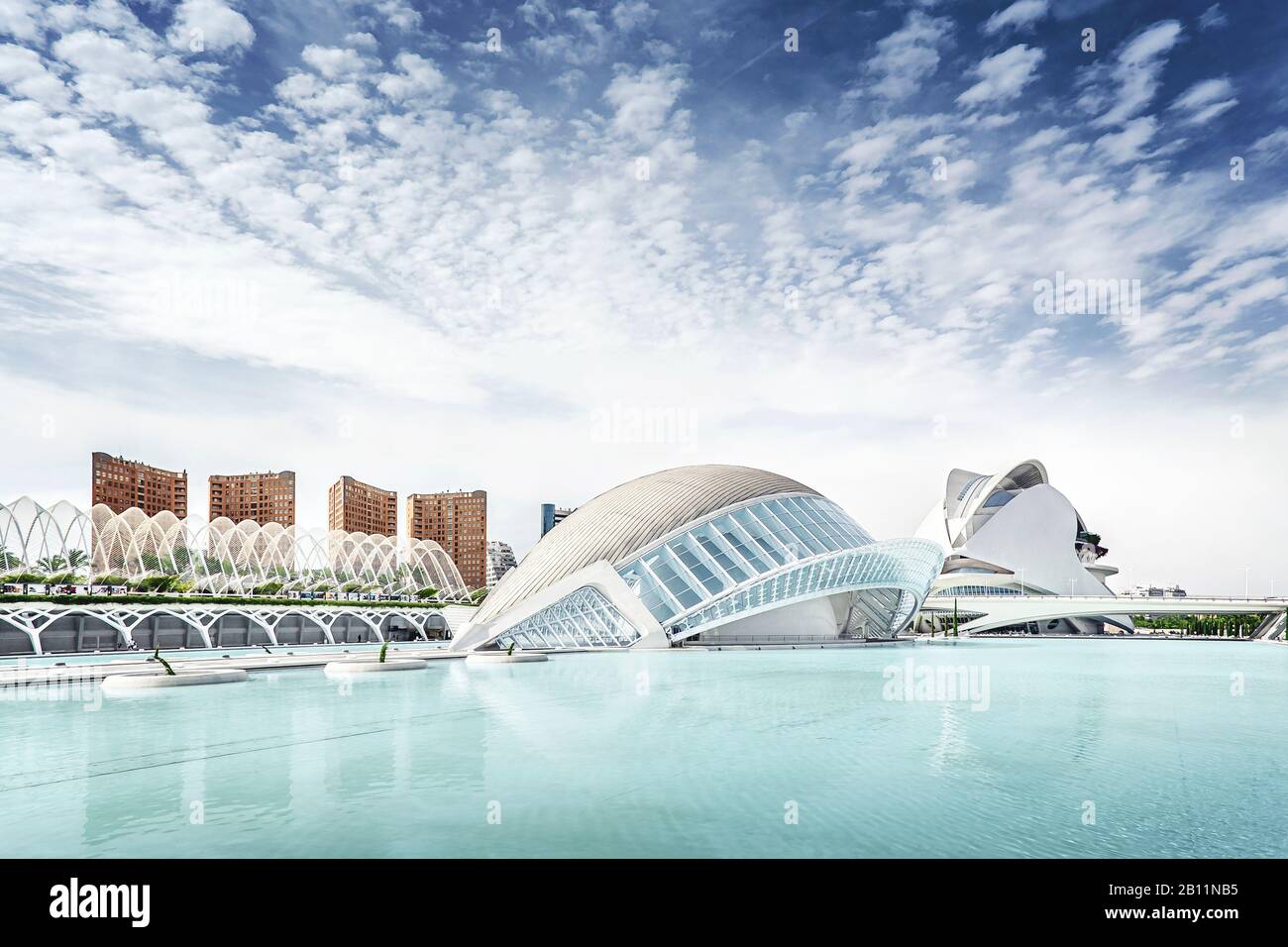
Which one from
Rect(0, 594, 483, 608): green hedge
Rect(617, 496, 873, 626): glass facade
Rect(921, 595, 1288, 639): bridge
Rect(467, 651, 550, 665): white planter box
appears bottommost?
Rect(921, 595, 1288, 639): bridge

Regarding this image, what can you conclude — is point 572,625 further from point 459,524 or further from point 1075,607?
point 459,524

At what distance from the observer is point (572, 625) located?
1361 inches

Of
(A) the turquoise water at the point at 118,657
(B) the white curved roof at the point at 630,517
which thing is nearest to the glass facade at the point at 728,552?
(B) the white curved roof at the point at 630,517

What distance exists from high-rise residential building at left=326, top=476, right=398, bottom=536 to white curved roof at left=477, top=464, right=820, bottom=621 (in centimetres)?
9006

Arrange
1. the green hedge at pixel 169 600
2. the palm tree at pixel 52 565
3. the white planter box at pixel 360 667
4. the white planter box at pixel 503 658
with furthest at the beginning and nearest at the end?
the palm tree at pixel 52 565 < the green hedge at pixel 169 600 < the white planter box at pixel 503 658 < the white planter box at pixel 360 667

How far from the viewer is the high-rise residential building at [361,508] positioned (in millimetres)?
131750

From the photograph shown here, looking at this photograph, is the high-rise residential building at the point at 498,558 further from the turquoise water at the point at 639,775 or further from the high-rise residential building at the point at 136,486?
the turquoise water at the point at 639,775

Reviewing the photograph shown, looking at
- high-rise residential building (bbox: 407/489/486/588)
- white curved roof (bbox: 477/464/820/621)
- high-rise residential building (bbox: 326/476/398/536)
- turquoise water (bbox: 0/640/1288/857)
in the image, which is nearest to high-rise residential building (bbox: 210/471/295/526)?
high-rise residential building (bbox: 326/476/398/536)

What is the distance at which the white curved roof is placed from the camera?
116 feet

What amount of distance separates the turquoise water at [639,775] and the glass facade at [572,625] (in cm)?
1666

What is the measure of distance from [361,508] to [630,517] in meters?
111

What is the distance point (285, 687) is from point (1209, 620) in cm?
7592

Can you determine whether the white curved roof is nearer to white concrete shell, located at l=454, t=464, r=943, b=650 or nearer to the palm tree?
white concrete shell, located at l=454, t=464, r=943, b=650
